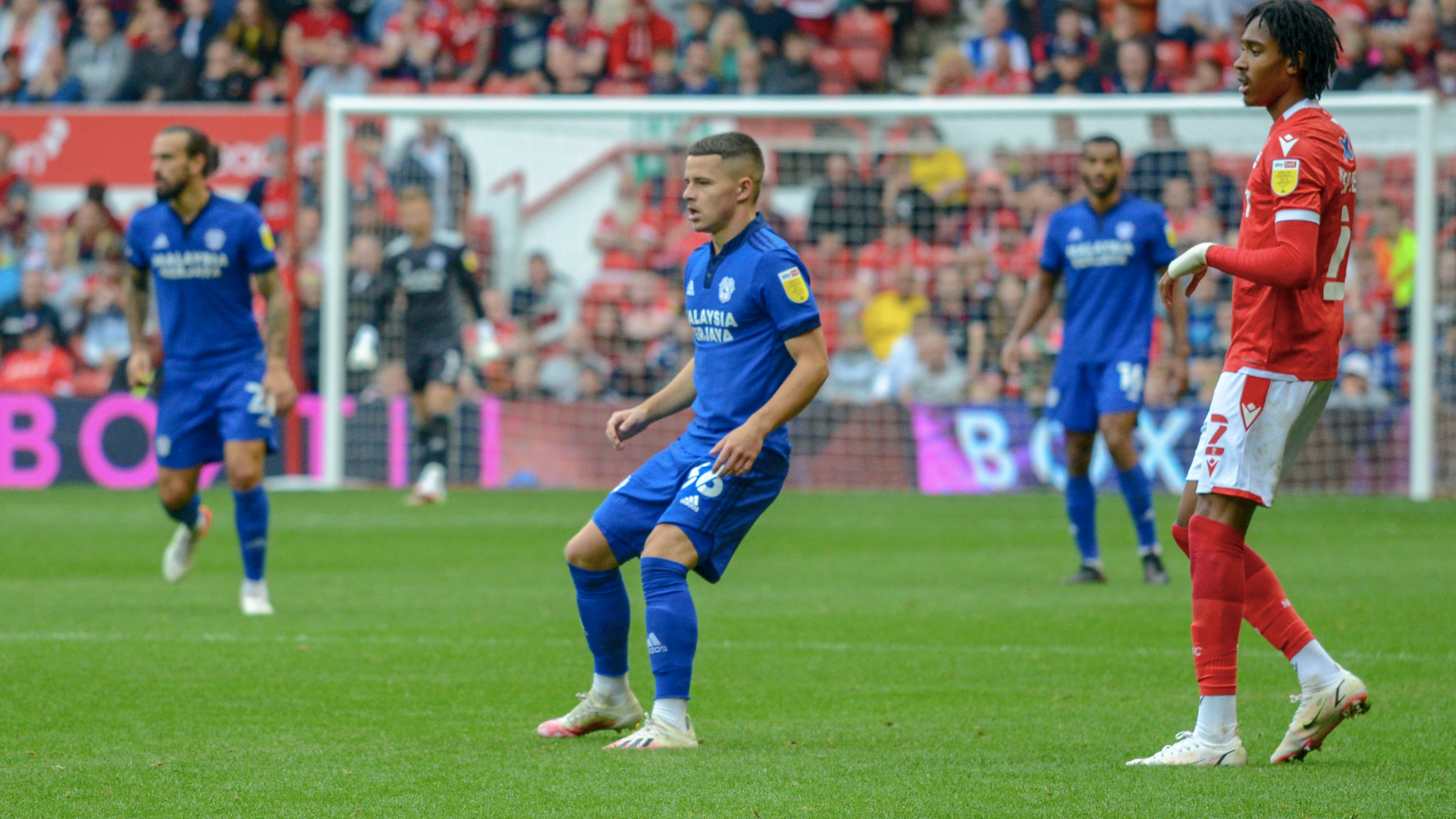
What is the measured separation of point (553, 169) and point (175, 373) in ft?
35.4

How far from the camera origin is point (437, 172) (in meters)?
18.6

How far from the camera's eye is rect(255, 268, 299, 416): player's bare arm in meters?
8.57

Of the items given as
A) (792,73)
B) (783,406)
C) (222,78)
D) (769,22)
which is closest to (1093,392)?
(783,406)

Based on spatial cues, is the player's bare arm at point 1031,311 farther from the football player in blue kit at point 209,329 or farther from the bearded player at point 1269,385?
the bearded player at point 1269,385

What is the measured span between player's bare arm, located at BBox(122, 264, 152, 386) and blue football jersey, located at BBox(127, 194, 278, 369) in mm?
130

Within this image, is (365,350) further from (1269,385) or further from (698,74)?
(1269,385)

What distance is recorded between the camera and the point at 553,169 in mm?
19312

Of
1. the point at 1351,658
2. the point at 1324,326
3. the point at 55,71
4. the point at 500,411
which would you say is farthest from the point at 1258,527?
the point at 55,71

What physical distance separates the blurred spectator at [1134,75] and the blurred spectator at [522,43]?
6698 millimetres

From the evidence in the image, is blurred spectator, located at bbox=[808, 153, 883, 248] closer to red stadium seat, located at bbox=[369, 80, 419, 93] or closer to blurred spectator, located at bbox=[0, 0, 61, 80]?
red stadium seat, located at bbox=[369, 80, 419, 93]

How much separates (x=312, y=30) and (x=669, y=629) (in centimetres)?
1849

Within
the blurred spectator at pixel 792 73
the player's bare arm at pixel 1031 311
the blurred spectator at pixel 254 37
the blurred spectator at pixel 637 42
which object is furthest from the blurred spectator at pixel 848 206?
the player's bare arm at pixel 1031 311

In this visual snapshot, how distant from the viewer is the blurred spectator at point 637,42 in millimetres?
21016

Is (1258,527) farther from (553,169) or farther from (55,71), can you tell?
(55,71)
